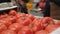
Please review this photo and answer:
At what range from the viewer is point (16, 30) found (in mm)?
649

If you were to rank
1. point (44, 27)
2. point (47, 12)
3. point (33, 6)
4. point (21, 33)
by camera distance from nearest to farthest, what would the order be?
point (21, 33) < point (44, 27) < point (47, 12) < point (33, 6)

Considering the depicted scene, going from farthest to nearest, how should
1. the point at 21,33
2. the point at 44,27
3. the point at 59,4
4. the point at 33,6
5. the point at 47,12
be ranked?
the point at 33,6
the point at 47,12
the point at 59,4
the point at 44,27
the point at 21,33

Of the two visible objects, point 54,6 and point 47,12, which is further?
point 47,12

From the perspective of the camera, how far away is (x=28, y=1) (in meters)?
4.49

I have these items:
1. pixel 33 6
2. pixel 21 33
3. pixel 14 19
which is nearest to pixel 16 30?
pixel 21 33

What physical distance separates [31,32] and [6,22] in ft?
0.65

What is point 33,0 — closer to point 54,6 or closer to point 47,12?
point 47,12

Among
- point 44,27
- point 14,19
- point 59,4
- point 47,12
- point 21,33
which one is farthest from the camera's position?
point 47,12

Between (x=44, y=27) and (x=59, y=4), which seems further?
(x=59, y=4)

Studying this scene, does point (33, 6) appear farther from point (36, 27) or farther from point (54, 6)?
point (36, 27)

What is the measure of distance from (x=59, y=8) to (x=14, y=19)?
21.3 inches

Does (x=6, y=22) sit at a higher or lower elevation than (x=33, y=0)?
higher

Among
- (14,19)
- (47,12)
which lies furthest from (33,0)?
(14,19)

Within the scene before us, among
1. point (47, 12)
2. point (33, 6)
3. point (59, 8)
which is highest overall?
point (59, 8)
